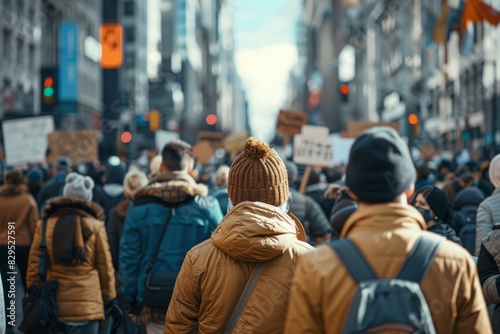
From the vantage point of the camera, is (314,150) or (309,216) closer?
(309,216)

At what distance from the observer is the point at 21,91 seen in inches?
1901

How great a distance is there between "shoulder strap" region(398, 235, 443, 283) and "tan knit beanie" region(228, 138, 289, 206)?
1.34 metres

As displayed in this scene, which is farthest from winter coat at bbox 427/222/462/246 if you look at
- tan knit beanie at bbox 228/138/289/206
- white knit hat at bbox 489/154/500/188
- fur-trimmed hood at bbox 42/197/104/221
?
fur-trimmed hood at bbox 42/197/104/221

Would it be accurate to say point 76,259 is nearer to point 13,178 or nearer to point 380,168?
point 13,178

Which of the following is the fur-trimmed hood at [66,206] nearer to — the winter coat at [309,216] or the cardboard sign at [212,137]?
the winter coat at [309,216]

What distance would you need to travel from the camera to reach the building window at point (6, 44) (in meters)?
45.2

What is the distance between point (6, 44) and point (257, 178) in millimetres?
43774

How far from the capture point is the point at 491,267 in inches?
187

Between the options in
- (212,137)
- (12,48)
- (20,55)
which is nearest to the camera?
(212,137)

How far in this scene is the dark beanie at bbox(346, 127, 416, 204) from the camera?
304 centimetres

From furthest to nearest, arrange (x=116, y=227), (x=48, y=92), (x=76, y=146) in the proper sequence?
(x=48, y=92)
(x=76, y=146)
(x=116, y=227)

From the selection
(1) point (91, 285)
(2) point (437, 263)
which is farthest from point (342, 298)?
(1) point (91, 285)

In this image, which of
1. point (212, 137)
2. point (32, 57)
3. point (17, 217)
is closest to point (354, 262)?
point (17, 217)

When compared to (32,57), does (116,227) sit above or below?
below
